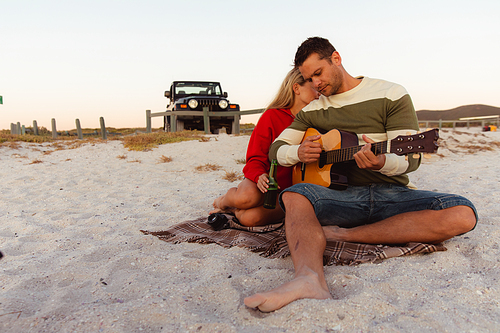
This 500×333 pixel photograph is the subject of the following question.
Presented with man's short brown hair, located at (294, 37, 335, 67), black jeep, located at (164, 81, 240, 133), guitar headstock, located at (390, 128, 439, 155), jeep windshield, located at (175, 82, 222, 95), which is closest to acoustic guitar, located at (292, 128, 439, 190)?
guitar headstock, located at (390, 128, 439, 155)

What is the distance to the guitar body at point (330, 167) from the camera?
2215 mm

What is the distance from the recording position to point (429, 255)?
195 centimetres

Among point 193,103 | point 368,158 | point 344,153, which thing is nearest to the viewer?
point 368,158

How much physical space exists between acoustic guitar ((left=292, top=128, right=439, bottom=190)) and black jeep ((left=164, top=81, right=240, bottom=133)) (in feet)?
27.5

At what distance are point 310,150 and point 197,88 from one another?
10.00 metres

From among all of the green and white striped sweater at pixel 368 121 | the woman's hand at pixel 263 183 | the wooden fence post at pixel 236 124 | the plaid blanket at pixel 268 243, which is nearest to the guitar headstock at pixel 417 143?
the green and white striped sweater at pixel 368 121

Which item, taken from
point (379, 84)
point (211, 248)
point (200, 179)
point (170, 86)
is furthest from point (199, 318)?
point (170, 86)

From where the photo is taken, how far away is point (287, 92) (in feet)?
9.48

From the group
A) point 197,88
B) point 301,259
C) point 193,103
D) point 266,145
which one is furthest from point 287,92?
point 197,88

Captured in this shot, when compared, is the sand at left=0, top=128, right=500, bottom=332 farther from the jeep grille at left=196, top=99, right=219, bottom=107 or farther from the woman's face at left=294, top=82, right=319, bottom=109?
the jeep grille at left=196, top=99, right=219, bottom=107

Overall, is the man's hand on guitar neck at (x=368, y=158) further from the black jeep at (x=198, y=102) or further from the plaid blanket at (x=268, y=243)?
the black jeep at (x=198, y=102)

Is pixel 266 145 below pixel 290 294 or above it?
above

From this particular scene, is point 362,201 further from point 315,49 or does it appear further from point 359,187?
point 315,49

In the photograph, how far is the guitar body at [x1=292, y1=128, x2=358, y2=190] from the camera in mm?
2215
